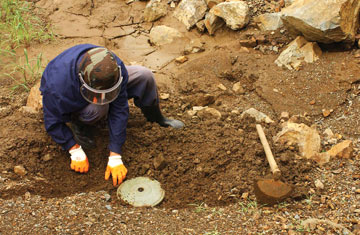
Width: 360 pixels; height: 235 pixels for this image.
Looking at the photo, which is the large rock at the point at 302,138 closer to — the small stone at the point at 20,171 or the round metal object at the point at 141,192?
the round metal object at the point at 141,192

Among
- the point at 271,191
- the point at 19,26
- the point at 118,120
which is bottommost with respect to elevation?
the point at 19,26

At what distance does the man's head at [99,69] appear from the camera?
87.4 inches

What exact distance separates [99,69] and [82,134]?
917mm

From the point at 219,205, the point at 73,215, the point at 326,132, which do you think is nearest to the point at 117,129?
the point at 73,215

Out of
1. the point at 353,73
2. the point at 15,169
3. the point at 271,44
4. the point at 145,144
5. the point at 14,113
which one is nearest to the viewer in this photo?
the point at 15,169

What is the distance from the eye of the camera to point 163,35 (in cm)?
486

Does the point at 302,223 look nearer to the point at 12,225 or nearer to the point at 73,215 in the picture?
the point at 73,215

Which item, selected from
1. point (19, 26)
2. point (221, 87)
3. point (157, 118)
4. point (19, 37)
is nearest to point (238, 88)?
point (221, 87)

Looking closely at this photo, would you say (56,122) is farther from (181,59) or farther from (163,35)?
(163,35)

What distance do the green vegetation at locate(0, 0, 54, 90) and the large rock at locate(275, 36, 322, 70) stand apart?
262 centimetres

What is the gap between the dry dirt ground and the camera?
235 cm

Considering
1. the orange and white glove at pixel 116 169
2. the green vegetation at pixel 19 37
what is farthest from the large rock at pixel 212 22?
the orange and white glove at pixel 116 169

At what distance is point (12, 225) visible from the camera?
88.7 inches

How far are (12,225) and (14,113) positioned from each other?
1311 mm
